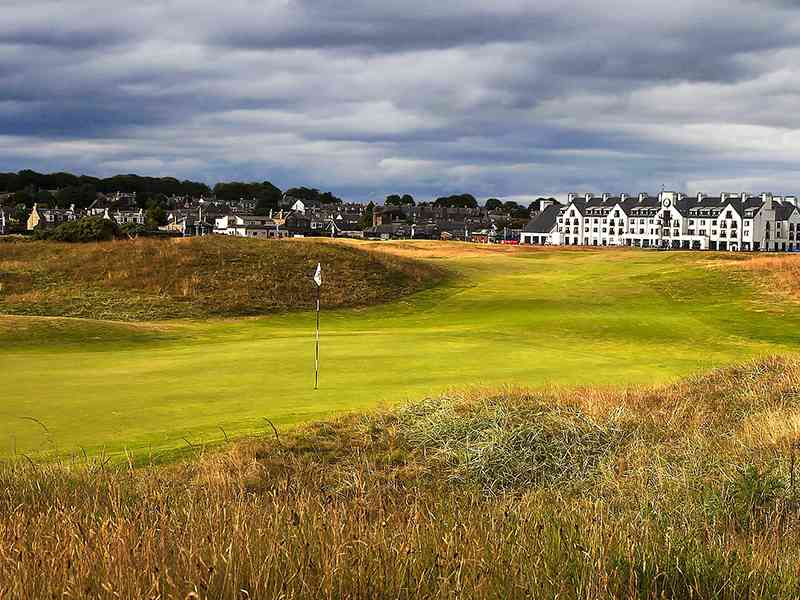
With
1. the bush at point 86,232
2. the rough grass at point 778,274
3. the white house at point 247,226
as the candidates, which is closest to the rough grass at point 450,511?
the rough grass at point 778,274

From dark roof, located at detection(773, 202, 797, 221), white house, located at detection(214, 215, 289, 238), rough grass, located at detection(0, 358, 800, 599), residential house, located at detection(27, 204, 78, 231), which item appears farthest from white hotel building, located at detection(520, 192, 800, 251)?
rough grass, located at detection(0, 358, 800, 599)

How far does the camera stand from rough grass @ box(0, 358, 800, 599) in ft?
14.3

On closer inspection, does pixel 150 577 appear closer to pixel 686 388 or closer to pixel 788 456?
pixel 788 456

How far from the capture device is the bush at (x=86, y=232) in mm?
63969

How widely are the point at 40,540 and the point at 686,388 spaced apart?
38.4 feet

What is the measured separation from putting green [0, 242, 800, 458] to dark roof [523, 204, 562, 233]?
9707 cm

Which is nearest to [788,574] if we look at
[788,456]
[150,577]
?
[150,577]

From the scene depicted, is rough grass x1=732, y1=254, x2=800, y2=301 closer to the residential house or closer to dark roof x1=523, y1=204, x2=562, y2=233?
dark roof x1=523, y1=204, x2=562, y2=233

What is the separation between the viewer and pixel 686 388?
1461 cm

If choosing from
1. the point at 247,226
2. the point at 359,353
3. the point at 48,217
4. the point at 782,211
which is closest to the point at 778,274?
the point at 359,353

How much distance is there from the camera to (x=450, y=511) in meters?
6.40

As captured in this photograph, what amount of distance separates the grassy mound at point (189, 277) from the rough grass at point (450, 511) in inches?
1191

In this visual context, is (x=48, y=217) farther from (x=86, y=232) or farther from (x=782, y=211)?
(x=782, y=211)

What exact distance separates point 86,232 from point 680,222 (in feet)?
318
